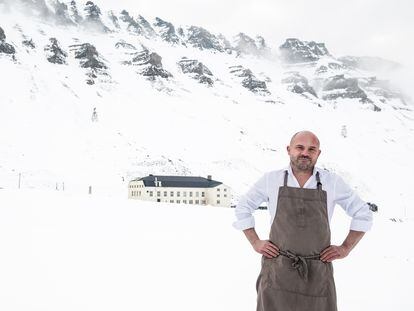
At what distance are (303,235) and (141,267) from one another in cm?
575

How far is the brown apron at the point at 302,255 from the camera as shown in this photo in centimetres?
374

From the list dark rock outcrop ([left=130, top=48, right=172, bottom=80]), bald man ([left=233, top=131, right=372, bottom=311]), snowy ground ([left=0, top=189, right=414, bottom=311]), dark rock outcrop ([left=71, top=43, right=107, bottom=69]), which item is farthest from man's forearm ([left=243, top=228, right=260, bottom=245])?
dark rock outcrop ([left=130, top=48, right=172, bottom=80])

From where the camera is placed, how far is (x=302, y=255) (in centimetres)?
376

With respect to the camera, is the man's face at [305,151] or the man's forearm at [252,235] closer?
the man's face at [305,151]

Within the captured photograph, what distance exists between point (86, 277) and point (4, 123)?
71682mm

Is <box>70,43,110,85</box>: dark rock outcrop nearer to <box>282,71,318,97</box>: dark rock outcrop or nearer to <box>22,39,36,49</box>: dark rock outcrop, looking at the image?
<box>22,39,36,49</box>: dark rock outcrop

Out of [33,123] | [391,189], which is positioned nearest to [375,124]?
[391,189]

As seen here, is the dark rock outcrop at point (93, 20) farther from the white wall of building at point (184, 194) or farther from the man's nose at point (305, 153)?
the man's nose at point (305, 153)

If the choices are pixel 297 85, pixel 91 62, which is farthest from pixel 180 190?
pixel 297 85

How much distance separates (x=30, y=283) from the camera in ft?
23.7

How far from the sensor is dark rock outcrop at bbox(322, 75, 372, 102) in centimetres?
17200

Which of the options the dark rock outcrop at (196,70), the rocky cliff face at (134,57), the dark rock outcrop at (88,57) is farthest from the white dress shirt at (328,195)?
the dark rock outcrop at (196,70)

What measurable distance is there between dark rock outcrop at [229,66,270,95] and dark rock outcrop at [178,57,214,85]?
46.8 feet

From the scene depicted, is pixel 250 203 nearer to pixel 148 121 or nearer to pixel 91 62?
pixel 148 121
